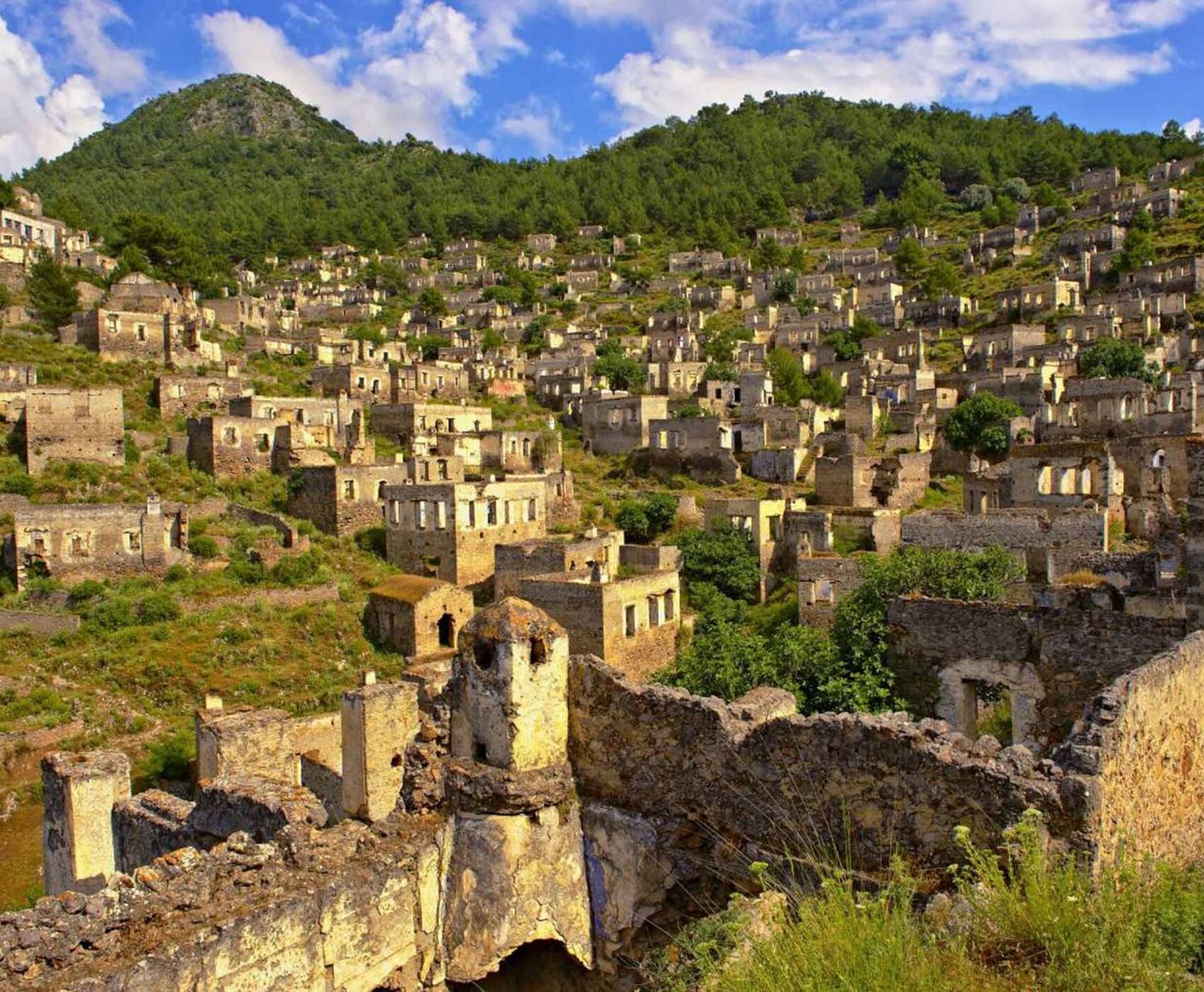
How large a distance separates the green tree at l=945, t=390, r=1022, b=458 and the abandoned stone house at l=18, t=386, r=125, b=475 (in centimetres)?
3425

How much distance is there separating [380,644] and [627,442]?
23.8m

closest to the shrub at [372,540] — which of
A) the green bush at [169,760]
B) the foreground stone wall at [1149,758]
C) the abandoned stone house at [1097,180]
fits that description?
the green bush at [169,760]

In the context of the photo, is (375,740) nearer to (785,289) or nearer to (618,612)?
(618,612)

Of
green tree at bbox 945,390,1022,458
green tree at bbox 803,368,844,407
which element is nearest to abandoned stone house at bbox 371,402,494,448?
green tree at bbox 945,390,1022,458

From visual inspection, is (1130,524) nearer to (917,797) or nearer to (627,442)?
(917,797)

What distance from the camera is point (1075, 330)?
59781mm

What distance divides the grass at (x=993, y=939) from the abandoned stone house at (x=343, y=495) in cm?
2938

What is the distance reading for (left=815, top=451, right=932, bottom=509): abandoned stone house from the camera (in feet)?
120

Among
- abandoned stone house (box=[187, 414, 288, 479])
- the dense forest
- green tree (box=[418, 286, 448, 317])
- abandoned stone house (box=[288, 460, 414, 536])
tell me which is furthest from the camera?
the dense forest

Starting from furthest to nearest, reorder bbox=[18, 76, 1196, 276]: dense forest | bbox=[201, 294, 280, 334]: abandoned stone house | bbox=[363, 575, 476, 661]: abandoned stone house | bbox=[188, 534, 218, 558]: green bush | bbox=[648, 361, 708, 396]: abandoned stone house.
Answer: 1. bbox=[18, 76, 1196, 276]: dense forest
2. bbox=[648, 361, 708, 396]: abandoned stone house
3. bbox=[201, 294, 280, 334]: abandoned stone house
4. bbox=[188, 534, 218, 558]: green bush
5. bbox=[363, 575, 476, 661]: abandoned stone house

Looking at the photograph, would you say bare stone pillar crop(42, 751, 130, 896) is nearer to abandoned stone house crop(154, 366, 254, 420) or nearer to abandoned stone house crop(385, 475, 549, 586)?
abandoned stone house crop(385, 475, 549, 586)

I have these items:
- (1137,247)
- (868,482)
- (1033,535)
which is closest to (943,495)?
(868,482)

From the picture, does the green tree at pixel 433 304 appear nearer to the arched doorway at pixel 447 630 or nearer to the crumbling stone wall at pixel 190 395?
the crumbling stone wall at pixel 190 395

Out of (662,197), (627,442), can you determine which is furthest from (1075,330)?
(662,197)
